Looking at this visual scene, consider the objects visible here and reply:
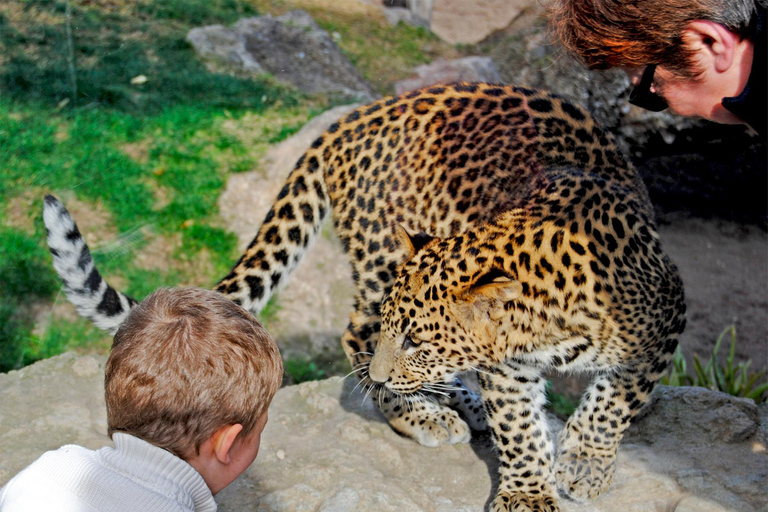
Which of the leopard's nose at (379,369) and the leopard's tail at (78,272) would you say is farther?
the leopard's nose at (379,369)

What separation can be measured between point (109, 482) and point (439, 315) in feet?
6.40

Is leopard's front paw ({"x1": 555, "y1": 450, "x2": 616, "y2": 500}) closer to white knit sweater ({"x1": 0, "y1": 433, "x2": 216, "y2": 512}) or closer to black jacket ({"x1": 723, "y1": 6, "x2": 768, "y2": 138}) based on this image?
black jacket ({"x1": 723, "y1": 6, "x2": 768, "y2": 138})

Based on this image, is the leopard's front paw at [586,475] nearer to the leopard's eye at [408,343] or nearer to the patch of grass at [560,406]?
the leopard's eye at [408,343]

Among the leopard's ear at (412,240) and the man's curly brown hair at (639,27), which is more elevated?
the man's curly brown hair at (639,27)

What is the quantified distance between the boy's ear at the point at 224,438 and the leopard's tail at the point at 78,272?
1.76 metres

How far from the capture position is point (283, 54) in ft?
30.0

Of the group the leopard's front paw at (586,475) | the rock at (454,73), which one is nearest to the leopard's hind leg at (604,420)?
the leopard's front paw at (586,475)

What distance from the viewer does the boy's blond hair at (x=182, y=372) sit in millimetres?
2225

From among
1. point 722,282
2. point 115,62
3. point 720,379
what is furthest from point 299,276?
point 722,282

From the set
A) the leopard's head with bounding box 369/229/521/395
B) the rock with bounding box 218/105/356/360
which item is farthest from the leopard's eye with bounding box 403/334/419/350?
the rock with bounding box 218/105/356/360

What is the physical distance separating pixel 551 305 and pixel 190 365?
194 cm

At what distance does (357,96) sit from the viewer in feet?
28.4

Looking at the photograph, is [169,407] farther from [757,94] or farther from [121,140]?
[121,140]

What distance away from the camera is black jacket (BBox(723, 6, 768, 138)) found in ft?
8.30
